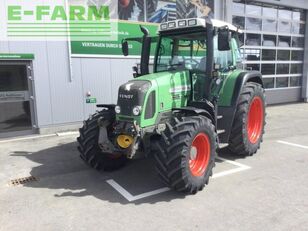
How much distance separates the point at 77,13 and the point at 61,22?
501 mm

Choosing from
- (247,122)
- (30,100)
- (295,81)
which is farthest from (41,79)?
(295,81)

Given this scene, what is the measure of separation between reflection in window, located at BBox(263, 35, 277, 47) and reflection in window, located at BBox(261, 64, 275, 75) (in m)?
0.85

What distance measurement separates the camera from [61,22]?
7.92 metres

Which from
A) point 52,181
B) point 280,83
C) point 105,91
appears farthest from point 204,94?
point 280,83

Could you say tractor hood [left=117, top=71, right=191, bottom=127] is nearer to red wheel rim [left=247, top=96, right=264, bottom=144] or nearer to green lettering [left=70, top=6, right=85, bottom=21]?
red wheel rim [left=247, top=96, right=264, bottom=144]

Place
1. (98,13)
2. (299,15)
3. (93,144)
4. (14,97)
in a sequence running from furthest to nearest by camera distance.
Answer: (299,15) → (98,13) → (14,97) → (93,144)

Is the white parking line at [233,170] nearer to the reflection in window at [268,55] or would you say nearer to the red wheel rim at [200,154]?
the red wheel rim at [200,154]

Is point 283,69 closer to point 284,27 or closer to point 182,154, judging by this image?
point 284,27

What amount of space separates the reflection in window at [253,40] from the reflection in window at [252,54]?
10.3 inches

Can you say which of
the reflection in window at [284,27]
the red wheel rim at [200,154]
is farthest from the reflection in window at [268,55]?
the red wheel rim at [200,154]

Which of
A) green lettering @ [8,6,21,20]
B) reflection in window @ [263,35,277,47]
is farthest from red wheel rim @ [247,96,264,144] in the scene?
reflection in window @ [263,35,277,47]

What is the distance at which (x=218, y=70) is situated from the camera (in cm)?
534

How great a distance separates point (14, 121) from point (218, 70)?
5.30m

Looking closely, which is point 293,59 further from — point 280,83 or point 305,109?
point 305,109
